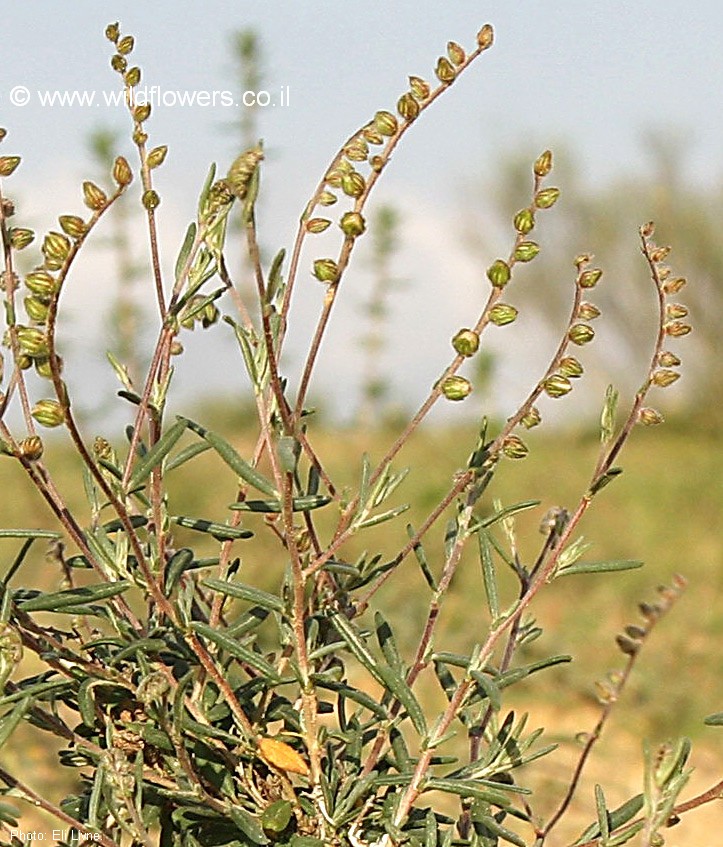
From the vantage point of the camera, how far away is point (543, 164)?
84 cm

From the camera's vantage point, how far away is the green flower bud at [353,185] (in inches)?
30.1

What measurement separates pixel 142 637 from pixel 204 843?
0.48ft

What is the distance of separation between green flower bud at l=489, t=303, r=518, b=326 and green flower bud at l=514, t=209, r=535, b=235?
0.18 ft

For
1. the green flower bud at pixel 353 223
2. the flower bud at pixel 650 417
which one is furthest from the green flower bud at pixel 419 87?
the flower bud at pixel 650 417

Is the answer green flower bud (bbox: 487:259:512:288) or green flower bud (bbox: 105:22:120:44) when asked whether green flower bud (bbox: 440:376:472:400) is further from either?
green flower bud (bbox: 105:22:120:44)

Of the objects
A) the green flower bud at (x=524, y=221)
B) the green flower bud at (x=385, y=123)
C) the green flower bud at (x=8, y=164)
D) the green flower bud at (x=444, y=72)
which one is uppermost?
the green flower bud at (x=444, y=72)

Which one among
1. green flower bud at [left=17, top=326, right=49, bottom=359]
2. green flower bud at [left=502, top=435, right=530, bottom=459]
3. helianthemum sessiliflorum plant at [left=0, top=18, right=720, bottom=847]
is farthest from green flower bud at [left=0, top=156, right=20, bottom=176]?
green flower bud at [left=502, top=435, right=530, bottom=459]

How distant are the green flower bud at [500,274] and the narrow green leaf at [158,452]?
21cm

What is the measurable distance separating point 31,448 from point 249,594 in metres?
0.17

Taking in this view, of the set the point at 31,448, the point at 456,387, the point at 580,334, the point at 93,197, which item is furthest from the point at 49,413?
the point at 580,334

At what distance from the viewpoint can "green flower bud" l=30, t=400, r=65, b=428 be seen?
2.33 ft

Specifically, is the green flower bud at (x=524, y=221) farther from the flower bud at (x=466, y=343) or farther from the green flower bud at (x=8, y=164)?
the green flower bud at (x=8, y=164)

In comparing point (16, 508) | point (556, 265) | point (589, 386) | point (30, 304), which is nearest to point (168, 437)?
point (30, 304)

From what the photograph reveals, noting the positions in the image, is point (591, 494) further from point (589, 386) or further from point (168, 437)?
point (589, 386)
